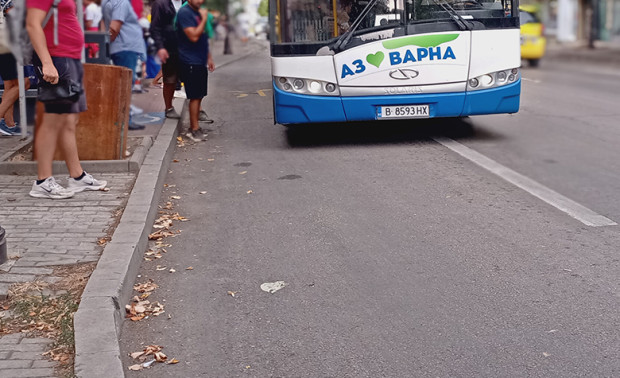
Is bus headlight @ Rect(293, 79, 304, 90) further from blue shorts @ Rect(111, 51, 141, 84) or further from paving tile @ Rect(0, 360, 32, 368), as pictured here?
paving tile @ Rect(0, 360, 32, 368)

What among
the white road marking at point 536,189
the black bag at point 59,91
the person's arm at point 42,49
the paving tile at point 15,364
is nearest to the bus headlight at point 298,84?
the white road marking at point 536,189

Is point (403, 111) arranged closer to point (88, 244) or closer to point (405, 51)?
point (405, 51)

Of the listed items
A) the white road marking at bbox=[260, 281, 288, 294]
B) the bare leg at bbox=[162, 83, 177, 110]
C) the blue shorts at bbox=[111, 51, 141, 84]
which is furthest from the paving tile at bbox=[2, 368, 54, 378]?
the bare leg at bbox=[162, 83, 177, 110]

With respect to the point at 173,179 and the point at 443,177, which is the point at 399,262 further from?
the point at 173,179

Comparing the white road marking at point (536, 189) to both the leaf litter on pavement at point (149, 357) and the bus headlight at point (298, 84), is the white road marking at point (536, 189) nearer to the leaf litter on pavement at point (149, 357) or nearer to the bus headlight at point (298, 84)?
the bus headlight at point (298, 84)

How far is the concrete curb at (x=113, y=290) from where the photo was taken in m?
4.07

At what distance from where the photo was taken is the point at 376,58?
32.0ft

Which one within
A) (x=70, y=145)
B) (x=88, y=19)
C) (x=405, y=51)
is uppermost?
(x=88, y=19)

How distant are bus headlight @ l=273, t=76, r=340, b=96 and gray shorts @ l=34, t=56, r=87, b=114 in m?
3.19

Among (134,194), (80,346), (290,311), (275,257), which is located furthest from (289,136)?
(80,346)

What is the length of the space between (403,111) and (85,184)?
3930mm

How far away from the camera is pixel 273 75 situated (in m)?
10.0

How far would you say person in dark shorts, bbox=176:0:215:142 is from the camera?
1005 centimetres

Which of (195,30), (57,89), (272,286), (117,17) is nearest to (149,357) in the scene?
(272,286)
